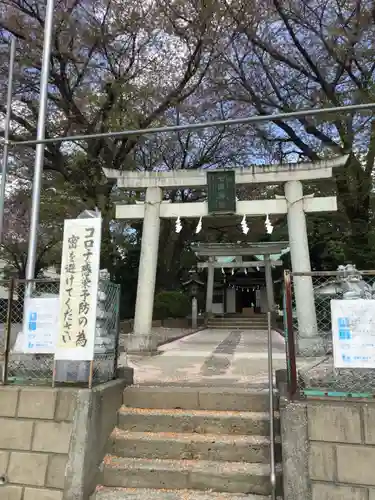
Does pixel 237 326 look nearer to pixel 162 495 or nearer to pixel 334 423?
pixel 162 495

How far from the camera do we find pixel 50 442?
4.12 m

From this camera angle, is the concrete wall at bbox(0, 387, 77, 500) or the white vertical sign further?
the white vertical sign

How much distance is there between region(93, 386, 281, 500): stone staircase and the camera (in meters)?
Answer: 4.00

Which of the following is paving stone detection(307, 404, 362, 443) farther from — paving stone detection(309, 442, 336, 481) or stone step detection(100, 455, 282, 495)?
stone step detection(100, 455, 282, 495)

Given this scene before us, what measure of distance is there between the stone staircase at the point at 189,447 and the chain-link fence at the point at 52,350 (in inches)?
24.3

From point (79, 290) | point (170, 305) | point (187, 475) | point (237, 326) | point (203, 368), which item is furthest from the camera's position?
point (237, 326)

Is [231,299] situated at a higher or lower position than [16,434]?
higher

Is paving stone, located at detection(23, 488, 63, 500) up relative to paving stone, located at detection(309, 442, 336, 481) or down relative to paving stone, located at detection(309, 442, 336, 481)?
down

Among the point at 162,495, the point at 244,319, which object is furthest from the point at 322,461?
the point at 244,319

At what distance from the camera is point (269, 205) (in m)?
11.4

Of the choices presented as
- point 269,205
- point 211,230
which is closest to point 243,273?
point 211,230

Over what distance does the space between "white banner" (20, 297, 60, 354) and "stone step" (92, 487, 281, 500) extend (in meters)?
1.59

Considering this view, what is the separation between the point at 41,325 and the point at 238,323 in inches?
774

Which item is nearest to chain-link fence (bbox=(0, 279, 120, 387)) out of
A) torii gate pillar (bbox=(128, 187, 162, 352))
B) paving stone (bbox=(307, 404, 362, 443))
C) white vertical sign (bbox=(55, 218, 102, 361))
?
white vertical sign (bbox=(55, 218, 102, 361))
